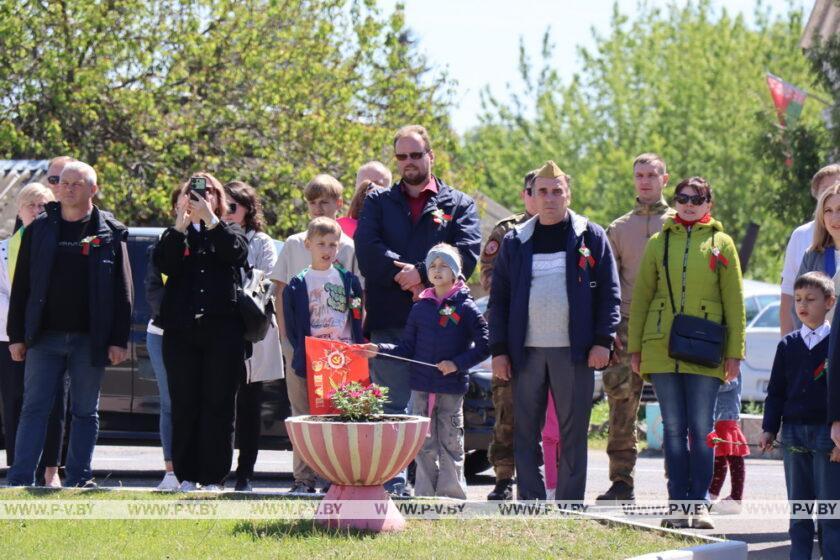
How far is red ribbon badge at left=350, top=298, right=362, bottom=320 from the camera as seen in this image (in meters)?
9.41

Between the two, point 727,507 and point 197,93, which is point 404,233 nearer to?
point 727,507

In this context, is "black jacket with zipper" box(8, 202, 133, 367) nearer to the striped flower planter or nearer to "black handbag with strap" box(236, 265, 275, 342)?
"black handbag with strap" box(236, 265, 275, 342)

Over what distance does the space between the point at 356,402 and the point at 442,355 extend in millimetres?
1486

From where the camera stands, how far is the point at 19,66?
2145 cm

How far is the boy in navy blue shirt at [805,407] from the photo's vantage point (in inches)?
290

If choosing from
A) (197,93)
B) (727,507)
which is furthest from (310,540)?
(197,93)

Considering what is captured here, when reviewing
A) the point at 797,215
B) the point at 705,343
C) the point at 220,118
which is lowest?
the point at 705,343

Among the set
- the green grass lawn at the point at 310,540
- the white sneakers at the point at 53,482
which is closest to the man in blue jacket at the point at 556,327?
the green grass lawn at the point at 310,540

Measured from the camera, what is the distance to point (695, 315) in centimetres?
844

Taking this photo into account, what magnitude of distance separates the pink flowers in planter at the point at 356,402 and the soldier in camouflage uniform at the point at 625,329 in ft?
8.20

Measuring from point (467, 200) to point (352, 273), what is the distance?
928mm

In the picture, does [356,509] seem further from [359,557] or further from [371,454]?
[359,557]

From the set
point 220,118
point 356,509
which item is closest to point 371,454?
point 356,509

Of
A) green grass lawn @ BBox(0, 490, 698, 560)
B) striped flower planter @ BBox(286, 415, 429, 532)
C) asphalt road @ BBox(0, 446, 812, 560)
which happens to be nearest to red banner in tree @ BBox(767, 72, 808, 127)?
asphalt road @ BBox(0, 446, 812, 560)
